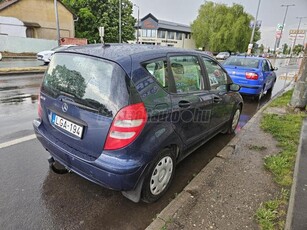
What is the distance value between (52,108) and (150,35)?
5587 centimetres

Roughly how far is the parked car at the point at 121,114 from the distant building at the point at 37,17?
29523 millimetres

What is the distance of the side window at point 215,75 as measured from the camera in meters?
3.75

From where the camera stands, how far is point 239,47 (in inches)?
1778

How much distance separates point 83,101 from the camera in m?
2.40

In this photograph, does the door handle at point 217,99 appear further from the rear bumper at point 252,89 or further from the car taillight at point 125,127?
the rear bumper at point 252,89

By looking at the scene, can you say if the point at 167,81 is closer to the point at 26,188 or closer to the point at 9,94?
the point at 26,188

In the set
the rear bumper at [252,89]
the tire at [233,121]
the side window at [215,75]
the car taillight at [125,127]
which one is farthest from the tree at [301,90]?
the car taillight at [125,127]

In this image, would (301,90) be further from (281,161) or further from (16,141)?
(16,141)

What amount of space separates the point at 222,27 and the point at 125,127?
46.1 m

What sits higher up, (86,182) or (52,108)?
(52,108)

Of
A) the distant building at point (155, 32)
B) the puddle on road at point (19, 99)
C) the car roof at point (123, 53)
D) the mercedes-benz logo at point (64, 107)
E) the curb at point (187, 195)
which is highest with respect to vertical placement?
the distant building at point (155, 32)

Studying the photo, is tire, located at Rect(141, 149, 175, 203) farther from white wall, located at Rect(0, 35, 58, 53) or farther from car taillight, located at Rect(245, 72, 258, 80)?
white wall, located at Rect(0, 35, 58, 53)

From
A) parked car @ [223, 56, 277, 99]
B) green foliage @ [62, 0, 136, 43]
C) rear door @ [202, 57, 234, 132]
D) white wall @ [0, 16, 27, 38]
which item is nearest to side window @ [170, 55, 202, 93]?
rear door @ [202, 57, 234, 132]

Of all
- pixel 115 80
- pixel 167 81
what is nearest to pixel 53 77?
pixel 115 80
